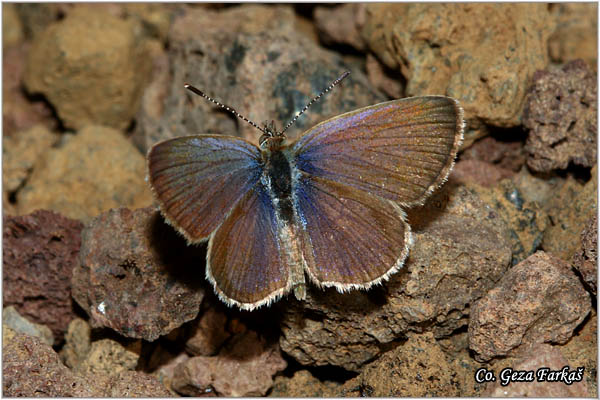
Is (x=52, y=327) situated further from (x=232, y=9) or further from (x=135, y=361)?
(x=232, y=9)

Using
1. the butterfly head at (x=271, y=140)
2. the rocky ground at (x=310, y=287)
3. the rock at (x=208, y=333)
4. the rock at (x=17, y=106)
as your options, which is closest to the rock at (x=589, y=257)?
the rocky ground at (x=310, y=287)

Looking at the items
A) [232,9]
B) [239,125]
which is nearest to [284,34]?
[239,125]

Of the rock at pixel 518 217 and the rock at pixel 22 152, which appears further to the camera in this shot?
the rock at pixel 22 152

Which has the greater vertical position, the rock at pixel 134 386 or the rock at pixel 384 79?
the rock at pixel 384 79

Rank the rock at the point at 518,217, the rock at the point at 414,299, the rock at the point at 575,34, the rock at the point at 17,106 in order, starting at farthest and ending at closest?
the rock at the point at 17,106 < the rock at the point at 575,34 < the rock at the point at 518,217 < the rock at the point at 414,299

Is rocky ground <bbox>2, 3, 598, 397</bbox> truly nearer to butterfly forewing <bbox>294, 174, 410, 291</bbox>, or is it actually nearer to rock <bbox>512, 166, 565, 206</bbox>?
rock <bbox>512, 166, 565, 206</bbox>

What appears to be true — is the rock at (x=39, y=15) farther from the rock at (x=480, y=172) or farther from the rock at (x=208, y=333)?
the rock at (x=480, y=172)

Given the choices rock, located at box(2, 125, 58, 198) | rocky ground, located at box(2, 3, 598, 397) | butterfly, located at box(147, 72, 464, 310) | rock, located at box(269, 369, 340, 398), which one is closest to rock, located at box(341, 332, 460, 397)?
rocky ground, located at box(2, 3, 598, 397)

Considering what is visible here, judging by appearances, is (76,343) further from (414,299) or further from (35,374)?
(414,299)
